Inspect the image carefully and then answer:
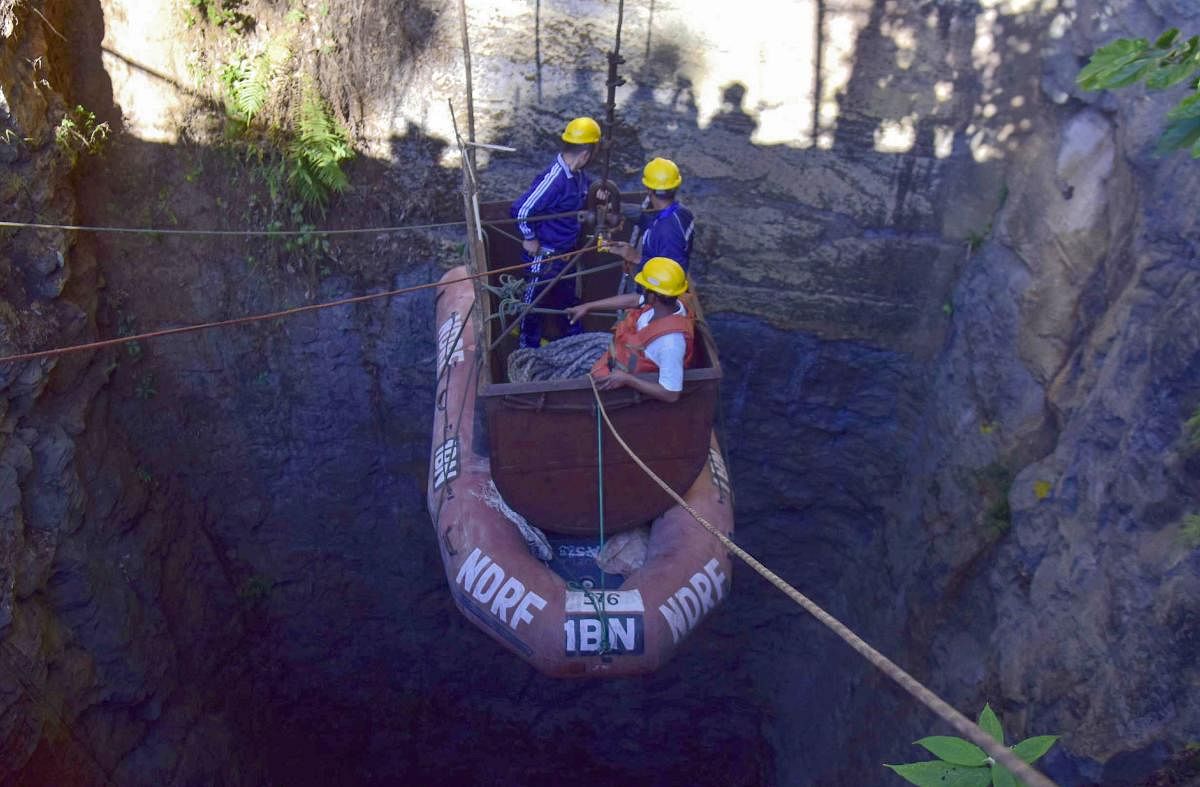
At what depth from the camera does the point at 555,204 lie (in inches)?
203

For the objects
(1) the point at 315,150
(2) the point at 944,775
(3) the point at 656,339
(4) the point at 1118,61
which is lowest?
(2) the point at 944,775

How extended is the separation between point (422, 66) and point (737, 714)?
6524 millimetres

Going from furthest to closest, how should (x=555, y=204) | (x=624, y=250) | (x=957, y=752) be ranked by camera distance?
(x=555, y=204) < (x=624, y=250) < (x=957, y=752)

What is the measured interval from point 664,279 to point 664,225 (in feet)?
2.81

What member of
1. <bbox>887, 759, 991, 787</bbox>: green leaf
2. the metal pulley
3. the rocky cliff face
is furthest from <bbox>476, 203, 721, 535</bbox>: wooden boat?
<bbox>887, 759, 991, 787</bbox>: green leaf

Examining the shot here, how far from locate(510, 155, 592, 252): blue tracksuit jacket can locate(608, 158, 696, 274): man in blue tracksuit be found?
411 mm

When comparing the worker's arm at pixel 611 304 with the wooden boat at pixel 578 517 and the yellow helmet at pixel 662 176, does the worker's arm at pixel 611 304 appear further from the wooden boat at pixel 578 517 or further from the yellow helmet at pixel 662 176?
the yellow helmet at pixel 662 176

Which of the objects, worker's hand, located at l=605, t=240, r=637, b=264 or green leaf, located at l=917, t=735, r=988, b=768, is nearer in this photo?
green leaf, located at l=917, t=735, r=988, b=768

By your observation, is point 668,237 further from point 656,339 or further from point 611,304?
point 656,339

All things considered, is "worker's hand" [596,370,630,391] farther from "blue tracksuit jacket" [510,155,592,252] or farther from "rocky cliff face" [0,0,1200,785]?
"rocky cliff face" [0,0,1200,785]

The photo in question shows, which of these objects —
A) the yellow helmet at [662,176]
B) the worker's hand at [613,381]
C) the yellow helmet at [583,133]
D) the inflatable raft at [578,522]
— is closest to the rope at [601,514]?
the inflatable raft at [578,522]

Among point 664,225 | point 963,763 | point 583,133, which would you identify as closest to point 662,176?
point 664,225

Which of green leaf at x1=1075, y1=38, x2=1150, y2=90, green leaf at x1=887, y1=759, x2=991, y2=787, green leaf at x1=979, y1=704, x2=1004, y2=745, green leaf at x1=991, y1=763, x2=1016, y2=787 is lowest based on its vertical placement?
green leaf at x1=887, y1=759, x2=991, y2=787

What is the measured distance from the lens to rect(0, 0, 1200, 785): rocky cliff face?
16.4 ft
